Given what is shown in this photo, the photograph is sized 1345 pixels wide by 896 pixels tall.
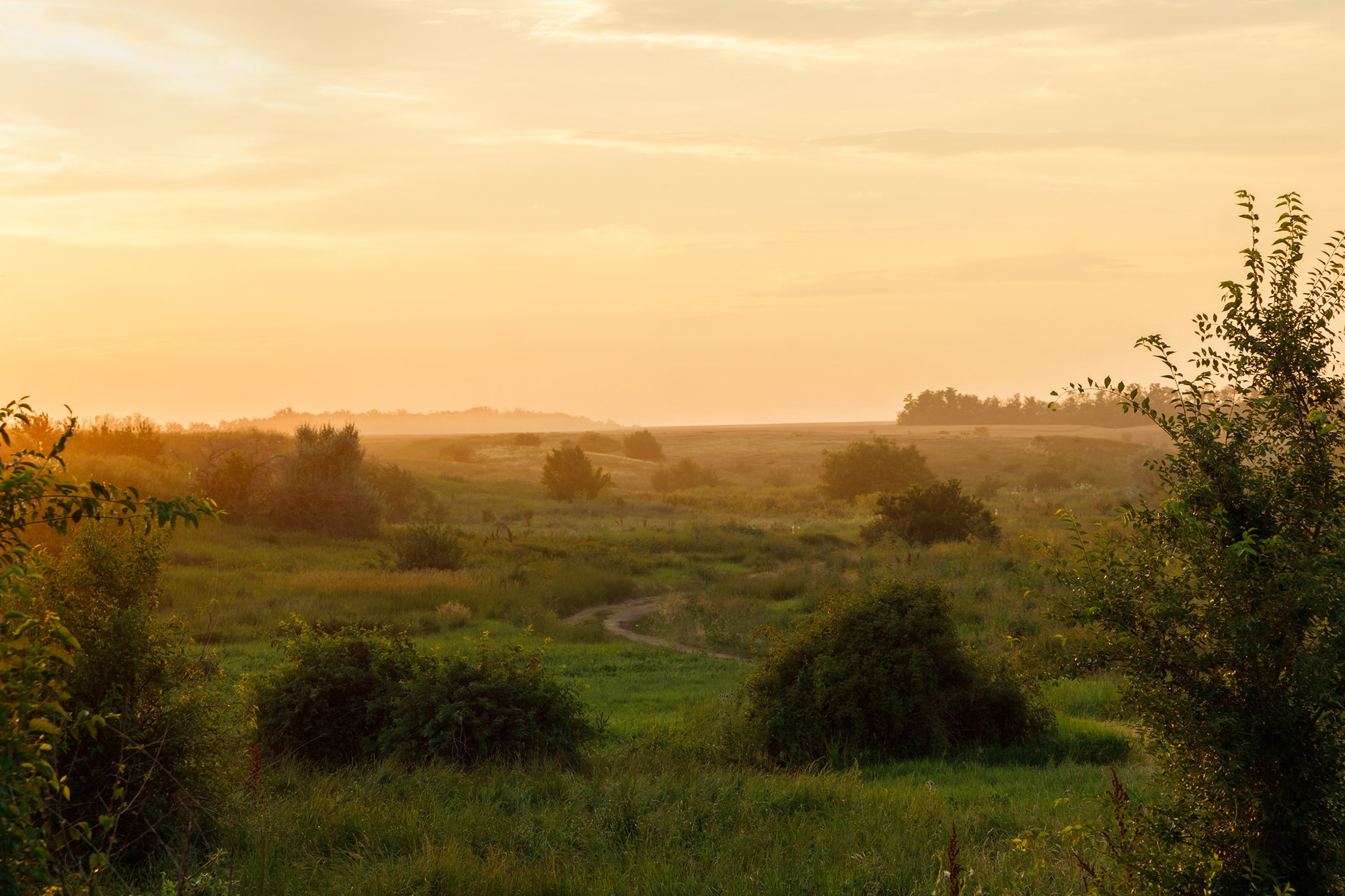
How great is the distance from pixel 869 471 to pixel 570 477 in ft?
67.9

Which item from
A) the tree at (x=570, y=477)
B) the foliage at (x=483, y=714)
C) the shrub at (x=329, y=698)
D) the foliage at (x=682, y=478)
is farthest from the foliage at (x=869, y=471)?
the shrub at (x=329, y=698)

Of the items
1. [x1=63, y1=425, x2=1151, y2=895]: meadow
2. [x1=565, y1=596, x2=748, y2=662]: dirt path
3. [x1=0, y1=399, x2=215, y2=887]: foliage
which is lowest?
[x1=565, y1=596, x2=748, y2=662]: dirt path

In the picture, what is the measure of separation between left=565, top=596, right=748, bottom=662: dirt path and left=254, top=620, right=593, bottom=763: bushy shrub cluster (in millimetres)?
8899

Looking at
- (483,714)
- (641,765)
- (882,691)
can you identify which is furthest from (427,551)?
(641,765)

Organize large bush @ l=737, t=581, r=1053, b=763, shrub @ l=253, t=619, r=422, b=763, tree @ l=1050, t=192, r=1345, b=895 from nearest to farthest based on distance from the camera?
tree @ l=1050, t=192, r=1345, b=895 → shrub @ l=253, t=619, r=422, b=763 → large bush @ l=737, t=581, r=1053, b=763

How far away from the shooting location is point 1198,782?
5.13 meters

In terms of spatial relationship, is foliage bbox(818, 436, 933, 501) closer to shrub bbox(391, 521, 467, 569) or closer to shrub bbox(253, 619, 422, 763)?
shrub bbox(391, 521, 467, 569)

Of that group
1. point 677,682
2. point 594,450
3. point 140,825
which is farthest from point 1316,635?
point 594,450

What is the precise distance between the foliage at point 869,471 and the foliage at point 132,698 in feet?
198

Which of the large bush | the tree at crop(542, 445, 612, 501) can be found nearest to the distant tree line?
the tree at crop(542, 445, 612, 501)

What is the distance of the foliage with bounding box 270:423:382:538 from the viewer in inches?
1528

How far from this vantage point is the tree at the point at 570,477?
68188 mm

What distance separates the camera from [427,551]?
30.3 metres

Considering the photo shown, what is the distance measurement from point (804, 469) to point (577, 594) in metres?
78.2
